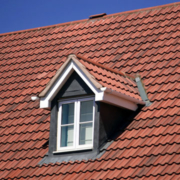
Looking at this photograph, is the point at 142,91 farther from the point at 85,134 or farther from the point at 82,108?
the point at 85,134

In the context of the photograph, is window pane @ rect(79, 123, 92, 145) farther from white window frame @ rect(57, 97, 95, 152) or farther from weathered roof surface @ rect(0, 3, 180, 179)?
weathered roof surface @ rect(0, 3, 180, 179)

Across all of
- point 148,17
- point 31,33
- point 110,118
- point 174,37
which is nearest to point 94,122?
point 110,118

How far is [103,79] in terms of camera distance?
13.1 meters

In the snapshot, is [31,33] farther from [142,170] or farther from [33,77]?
[142,170]

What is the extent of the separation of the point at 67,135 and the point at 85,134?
1.55 feet

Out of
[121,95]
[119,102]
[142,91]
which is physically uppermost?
[142,91]

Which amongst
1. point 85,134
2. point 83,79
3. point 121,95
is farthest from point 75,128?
point 121,95

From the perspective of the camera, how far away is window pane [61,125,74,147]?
12945 mm

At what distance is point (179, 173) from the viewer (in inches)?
423

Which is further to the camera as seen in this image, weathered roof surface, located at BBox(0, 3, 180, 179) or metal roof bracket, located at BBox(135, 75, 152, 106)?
metal roof bracket, located at BBox(135, 75, 152, 106)

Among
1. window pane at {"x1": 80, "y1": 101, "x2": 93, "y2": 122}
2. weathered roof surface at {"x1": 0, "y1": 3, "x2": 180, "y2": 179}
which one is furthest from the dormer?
weathered roof surface at {"x1": 0, "y1": 3, "x2": 180, "y2": 179}

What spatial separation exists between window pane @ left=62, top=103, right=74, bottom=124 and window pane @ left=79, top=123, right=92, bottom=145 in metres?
Result: 0.33

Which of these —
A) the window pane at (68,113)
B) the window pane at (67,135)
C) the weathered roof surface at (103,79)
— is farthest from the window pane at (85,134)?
the weathered roof surface at (103,79)

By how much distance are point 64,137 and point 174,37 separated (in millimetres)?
4245
